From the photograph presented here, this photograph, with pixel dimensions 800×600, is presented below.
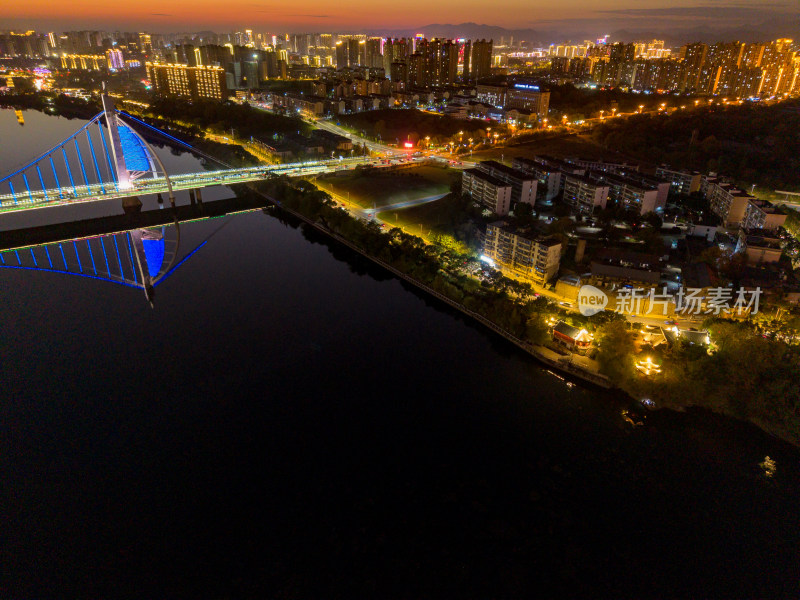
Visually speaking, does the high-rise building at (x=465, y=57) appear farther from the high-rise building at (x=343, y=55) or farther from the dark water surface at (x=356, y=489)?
the dark water surface at (x=356, y=489)

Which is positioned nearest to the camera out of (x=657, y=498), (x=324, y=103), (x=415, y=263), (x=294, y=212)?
(x=657, y=498)

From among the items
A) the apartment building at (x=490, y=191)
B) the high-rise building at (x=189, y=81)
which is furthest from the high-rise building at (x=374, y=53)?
the apartment building at (x=490, y=191)

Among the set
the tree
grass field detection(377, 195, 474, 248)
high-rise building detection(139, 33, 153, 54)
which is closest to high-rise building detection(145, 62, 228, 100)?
grass field detection(377, 195, 474, 248)

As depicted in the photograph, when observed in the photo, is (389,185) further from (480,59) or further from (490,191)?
(480,59)

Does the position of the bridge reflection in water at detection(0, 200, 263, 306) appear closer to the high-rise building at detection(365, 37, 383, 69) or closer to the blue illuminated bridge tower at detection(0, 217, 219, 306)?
the blue illuminated bridge tower at detection(0, 217, 219, 306)

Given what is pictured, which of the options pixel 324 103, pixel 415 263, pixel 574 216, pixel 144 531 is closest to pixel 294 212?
pixel 415 263

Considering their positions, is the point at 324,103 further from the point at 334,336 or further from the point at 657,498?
the point at 657,498

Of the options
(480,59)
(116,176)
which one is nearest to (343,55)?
(480,59)
